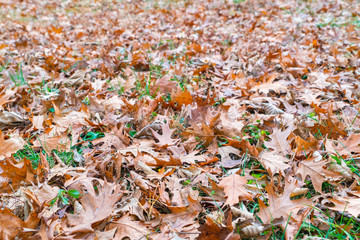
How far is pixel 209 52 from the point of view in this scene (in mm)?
3855

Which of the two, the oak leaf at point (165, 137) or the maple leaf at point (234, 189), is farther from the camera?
the oak leaf at point (165, 137)

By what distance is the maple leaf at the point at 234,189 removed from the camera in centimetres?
138

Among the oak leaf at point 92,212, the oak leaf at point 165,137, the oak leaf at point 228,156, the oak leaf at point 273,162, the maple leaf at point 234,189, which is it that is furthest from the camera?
the oak leaf at point 165,137

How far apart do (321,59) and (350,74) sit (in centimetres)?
62

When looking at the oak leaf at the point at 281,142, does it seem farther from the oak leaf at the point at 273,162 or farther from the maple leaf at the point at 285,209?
the maple leaf at the point at 285,209

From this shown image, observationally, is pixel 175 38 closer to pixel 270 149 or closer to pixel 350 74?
pixel 350 74

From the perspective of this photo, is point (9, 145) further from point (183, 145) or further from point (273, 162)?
point (273, 162)

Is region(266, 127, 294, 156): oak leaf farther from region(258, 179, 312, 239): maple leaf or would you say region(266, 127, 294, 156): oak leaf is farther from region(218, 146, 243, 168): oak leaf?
region(258, 179, 312, 239): maple leaf

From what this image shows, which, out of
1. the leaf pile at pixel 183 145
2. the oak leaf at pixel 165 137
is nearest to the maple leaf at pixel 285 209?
the leaf pile at pixel 183 145

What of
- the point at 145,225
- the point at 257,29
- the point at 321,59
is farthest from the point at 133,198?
the point at 257,29

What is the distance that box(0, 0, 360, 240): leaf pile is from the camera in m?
1.30

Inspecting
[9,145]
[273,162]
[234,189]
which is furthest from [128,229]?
[9,145]

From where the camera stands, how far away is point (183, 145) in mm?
1844

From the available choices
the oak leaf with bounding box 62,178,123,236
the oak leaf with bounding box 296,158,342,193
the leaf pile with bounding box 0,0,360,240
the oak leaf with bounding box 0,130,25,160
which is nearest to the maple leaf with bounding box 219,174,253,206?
the leaf pile with bounding box 0,0,360,240
